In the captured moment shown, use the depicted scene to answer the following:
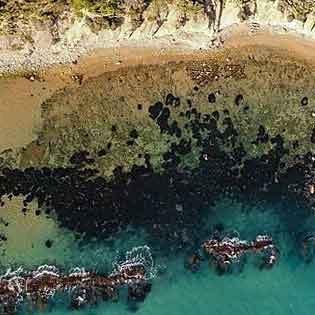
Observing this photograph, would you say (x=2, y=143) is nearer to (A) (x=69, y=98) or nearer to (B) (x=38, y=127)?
(B) (x=38, y=127)

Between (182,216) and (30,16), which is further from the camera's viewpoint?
(182,216)

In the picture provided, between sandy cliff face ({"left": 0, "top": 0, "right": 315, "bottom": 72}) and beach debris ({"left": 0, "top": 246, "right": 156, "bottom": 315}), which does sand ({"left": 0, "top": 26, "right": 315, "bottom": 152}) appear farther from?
beach debris ({"left": 0, "top": 246, "right": 156, "bottom": 315})

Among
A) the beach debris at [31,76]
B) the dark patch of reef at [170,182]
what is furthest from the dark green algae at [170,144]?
the beach debris at [31,76]

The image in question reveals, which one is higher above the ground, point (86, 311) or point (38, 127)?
point (38, 127)

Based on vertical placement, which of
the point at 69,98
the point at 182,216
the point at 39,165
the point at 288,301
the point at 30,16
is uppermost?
the point at 30,16

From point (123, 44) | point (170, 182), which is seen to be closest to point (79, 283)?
point (170, 182)

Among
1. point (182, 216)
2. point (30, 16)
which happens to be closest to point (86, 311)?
point (182, 216)

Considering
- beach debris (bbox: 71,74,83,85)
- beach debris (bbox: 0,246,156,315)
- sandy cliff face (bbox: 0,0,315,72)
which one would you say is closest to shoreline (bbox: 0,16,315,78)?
sandy cliff face (bbox: 0,0,315,72)

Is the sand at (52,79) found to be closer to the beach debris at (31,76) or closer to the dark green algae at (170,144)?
the beach debris at (31,76)
